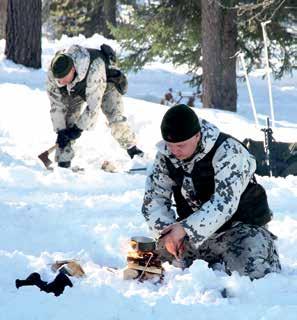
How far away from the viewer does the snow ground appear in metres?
4.06

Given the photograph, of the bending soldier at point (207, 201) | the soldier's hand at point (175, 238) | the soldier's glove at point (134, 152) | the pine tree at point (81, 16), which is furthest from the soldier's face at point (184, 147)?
the pine tree at point (81, 16)

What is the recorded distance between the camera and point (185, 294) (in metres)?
4.46

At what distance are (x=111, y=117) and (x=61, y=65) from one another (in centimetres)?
170

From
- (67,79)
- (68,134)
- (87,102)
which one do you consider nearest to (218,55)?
(68,134)

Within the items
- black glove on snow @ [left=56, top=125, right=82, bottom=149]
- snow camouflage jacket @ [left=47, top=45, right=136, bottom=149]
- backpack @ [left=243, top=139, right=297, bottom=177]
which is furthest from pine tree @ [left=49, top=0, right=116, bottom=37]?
black glove on snow @ [left=56, top=125, right=82, bottom=149]

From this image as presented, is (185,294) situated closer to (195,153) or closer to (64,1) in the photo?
(195,153)

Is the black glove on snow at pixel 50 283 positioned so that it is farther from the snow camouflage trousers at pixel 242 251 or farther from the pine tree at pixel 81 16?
the pine tree at pixel 81 16

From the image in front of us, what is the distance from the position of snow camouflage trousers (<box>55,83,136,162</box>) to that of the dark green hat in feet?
2.59

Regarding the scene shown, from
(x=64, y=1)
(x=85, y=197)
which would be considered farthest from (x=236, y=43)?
(x=64, y=1)

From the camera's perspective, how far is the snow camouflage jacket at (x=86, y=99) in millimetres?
8297

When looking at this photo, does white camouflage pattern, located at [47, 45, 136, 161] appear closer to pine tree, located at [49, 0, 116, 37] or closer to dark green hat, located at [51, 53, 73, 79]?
dark green hat, located at [51, 53, 73, 79]

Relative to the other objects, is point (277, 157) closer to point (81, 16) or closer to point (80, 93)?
point (80, 93)

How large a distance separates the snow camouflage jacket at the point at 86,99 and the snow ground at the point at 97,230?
55cm

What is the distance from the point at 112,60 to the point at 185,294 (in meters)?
4.95
